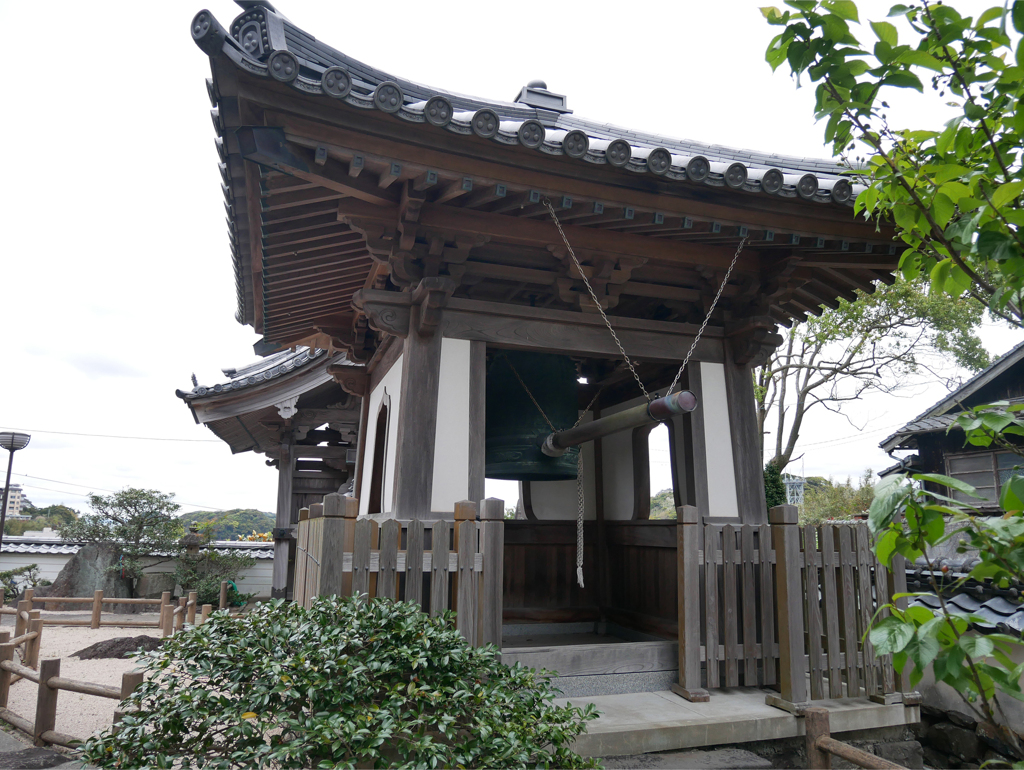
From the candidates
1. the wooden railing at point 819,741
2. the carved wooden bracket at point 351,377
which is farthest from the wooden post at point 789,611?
the carved wooden bracket at point 351,377

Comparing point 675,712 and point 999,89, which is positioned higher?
point 999,89

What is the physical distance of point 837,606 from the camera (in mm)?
4695

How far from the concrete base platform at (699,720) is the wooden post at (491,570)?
73 cm

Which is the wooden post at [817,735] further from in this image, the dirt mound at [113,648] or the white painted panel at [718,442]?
the dirt mound at [113,648]

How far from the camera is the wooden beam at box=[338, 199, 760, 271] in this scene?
15.1ft

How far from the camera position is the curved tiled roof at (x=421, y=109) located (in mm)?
3320

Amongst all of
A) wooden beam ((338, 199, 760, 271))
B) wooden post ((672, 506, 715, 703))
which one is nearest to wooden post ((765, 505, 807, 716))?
wooden post ((672, 506, 715, 703))

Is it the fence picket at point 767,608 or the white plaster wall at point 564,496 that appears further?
the white plaster wall at point 564,496

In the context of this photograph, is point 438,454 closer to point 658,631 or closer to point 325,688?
point 325,688

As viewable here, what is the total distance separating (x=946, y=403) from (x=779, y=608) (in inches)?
621

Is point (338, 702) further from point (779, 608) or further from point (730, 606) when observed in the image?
point (779, 608)

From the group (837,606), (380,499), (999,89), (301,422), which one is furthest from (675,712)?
(301,422)

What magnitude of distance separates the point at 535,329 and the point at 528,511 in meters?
3.01

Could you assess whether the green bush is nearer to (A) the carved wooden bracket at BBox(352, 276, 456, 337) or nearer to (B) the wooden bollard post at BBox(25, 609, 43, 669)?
(A) the carved wooden bracket at BBox(352, 276, 456, 337)
